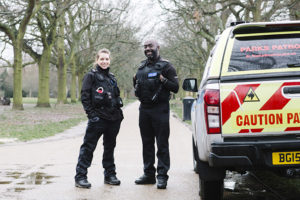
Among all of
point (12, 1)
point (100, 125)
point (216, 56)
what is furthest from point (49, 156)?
point (12, 1)

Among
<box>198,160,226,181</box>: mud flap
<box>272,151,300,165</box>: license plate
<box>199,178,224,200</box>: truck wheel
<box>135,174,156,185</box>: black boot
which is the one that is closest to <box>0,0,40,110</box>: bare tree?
<box>135,174,156,185</box>: black boot

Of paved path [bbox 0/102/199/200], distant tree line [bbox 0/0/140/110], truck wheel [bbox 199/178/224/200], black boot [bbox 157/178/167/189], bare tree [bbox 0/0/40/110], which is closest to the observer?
truck wheel [bbox 199/178/224/200]

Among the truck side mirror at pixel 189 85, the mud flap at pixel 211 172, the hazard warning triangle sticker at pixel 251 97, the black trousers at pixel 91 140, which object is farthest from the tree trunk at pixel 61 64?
the hazard warning triangle sticker at pixel 251 97

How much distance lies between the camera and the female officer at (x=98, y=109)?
6.04 m

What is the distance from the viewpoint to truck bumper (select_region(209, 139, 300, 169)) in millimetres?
3990

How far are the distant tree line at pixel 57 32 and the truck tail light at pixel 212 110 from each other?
19.4 m

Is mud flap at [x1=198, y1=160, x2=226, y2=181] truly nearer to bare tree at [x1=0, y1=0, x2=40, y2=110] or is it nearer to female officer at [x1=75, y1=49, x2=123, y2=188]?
female officer at [x1=75, y1=49, x2=123, y2=188]

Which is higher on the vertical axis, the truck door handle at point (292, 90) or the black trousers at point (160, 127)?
the truck door handle at point (292, 90)

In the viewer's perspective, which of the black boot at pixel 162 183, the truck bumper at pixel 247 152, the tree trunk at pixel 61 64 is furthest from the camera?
the tree trunk at pixel 61 64

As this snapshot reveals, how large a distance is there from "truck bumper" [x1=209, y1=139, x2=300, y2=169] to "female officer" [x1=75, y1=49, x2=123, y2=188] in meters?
2.40

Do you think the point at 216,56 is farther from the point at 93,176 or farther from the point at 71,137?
the point at 71,137

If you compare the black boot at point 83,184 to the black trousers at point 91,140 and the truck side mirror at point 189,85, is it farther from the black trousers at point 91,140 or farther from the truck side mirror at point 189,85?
the truck side mirror at point 189,85

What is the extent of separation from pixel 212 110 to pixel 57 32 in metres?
34.2

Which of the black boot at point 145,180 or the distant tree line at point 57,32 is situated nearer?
the black boot at point 145,180
